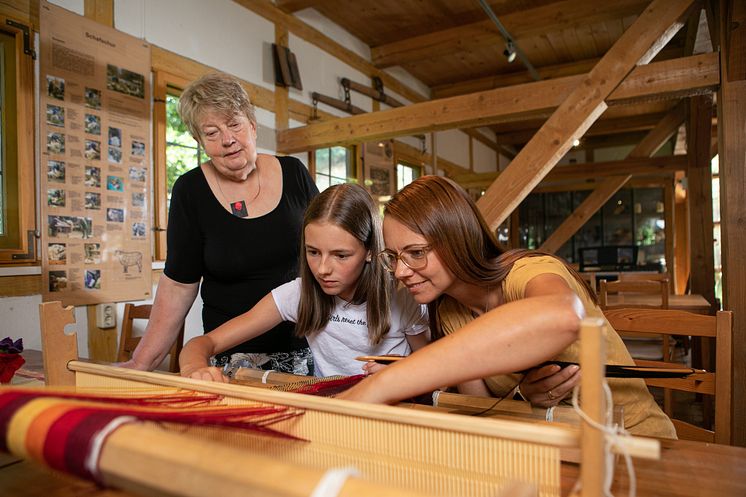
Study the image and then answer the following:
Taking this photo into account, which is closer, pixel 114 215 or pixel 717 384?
pixel 717 384

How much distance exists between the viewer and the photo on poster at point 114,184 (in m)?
2.99

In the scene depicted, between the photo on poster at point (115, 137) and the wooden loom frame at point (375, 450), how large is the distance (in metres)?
2.66

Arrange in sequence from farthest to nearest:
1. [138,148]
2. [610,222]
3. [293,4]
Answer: [610,222]
[293,4]
[138,148]

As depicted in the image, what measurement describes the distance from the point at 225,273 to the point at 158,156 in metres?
1.88

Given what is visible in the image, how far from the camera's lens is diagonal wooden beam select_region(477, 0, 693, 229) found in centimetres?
294

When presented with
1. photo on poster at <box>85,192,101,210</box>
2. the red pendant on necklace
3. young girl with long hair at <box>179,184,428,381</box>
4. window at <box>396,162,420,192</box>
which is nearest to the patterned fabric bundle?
young girl with long hair at <box>179,184,428,381</box>

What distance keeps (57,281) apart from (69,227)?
301mm

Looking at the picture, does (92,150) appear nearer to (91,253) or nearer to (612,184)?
(91,253)

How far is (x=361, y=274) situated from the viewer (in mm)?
1500

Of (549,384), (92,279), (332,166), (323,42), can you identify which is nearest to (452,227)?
(549,384)

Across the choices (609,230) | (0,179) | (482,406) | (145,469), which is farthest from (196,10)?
(609,230)

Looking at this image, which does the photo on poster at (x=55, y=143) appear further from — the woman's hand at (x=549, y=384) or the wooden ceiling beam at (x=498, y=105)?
the woman's hand at (x=549, y=384)

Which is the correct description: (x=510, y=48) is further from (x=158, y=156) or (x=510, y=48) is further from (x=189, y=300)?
(x=189, y=300)

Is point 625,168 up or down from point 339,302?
up
